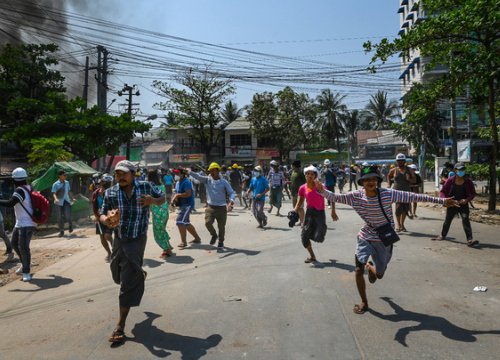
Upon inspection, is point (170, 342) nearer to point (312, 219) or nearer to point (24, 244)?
point (312, 219)

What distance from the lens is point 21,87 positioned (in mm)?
26094

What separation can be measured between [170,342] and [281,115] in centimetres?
4181

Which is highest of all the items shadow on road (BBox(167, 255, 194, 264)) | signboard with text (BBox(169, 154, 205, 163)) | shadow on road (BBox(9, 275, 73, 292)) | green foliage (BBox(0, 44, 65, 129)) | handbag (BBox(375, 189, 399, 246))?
green foliage (BBox(0, 44, 65, 129))

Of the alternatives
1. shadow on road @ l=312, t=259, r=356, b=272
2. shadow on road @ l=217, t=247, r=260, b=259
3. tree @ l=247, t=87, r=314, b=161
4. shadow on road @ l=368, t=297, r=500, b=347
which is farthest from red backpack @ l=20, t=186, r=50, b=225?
tree @ l=247, t=87, r=314, b=161

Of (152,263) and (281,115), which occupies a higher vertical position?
(281,115)

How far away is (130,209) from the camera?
4422 millimetres

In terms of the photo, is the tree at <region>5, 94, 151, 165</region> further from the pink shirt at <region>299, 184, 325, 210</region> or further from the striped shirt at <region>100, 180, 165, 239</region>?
the striped shirt at <region>100, 180, 165, 239</region>

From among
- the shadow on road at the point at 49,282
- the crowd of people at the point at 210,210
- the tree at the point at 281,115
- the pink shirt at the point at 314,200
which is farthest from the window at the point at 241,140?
the shadow on road at the point at 49,282

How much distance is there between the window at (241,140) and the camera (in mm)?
48500

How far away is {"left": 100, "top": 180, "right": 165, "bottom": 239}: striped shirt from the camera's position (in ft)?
14.4

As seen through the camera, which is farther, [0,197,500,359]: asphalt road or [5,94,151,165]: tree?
[5,94,151,165]: tree

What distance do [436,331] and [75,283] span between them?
4982mm

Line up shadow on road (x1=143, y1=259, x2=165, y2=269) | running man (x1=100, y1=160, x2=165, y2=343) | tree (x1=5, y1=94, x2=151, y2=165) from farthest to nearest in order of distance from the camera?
1. tree (x1=5, y1=94, x2=151, y2=165)
2. shadow on road (x1=143, y1=259, x2=165, y2=269)
3. running man (x1=100, y1=160, x2=165, y2=343)

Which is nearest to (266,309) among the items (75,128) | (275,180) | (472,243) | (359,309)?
(359,309)
